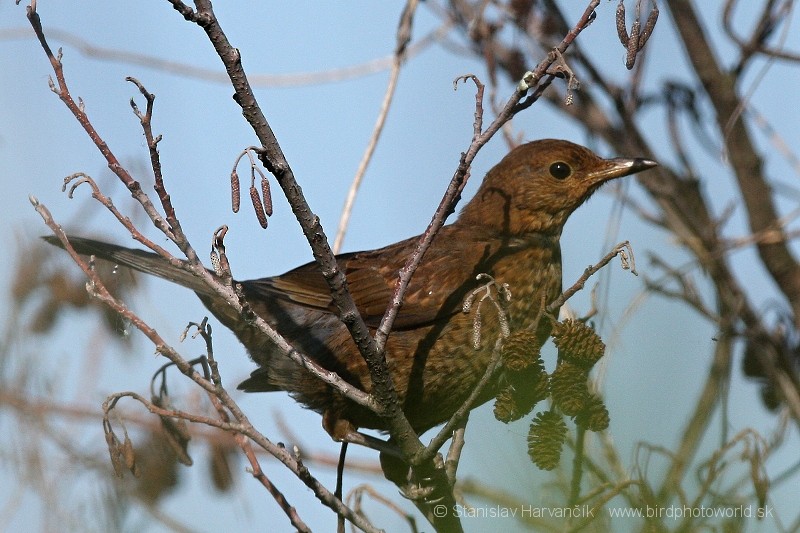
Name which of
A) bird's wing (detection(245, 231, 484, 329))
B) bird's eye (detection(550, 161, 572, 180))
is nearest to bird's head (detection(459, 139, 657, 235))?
bird's eye (detection(550, 161, 572, 180))

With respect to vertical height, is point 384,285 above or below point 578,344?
above

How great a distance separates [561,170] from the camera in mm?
4062

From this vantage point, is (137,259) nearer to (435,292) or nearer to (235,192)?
(435,292)

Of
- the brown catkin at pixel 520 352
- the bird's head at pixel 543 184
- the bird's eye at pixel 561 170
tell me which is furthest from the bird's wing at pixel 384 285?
the brown catkin at pixel 520 352

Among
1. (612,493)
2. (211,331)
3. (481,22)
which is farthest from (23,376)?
(481,22)

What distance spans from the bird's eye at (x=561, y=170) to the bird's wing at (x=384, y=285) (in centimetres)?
58

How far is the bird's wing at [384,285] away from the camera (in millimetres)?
3662

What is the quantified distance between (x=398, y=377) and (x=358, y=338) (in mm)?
1044

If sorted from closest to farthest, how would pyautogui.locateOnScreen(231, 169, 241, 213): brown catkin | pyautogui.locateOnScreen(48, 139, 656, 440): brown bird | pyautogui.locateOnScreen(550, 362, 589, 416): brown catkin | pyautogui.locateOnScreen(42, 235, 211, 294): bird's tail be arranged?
pyautogui.locateOnScreen(550, 362, 589, 416): brown catkin, pyautogui.locateOnScreen(231, 169, 241, 213): brown catkin, pyautogui.locateOnScreen(48, 139, 656, 440): brown bird, pyautogui.locateOnScreen(42, 235, 211, 294): bird's tail

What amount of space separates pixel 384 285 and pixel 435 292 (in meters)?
0.33

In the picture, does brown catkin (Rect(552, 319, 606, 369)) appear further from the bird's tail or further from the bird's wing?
the bird's tail

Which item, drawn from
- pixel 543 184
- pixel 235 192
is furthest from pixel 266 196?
pixel 543 184

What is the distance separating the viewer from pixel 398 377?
3521mm

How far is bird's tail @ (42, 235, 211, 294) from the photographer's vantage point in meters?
3.63
